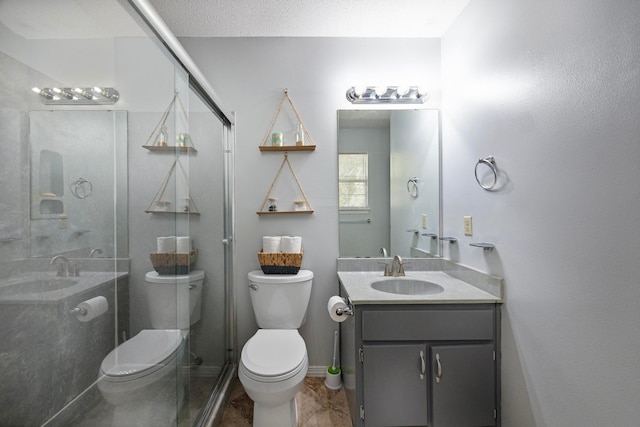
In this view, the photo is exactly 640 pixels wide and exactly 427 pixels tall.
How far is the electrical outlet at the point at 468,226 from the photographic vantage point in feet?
5.17

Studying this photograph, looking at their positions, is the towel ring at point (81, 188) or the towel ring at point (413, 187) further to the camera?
the towel ring at point (413, 187)

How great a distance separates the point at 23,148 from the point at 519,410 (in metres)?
1.95

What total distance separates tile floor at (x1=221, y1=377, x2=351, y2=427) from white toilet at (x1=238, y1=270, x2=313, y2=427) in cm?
13

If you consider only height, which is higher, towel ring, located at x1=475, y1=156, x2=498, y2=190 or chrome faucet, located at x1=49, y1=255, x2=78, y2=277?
towel ring, located at x1=475, y1=156, x2=498, y2=190

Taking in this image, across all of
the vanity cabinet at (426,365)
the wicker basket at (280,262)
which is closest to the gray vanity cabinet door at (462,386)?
the vanity cabinet at (426,365)

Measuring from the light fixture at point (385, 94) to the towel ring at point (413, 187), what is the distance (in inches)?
21.4

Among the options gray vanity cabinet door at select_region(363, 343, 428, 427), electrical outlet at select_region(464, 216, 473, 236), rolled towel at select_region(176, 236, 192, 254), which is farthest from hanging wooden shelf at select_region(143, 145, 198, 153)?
electrical outlet at select_region(464, 216, 473, 236)

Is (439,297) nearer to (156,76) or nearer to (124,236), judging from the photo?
(124,236)

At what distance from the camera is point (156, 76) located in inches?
41.7

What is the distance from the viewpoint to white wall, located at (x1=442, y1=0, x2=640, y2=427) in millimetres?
803

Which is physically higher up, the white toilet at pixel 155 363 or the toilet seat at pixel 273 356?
the white toilet at pixel 155 363

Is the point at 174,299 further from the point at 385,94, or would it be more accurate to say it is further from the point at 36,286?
the point at 385,94

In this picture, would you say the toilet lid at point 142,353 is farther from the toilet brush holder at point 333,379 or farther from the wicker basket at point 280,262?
the toilet brush holder at point 333,379

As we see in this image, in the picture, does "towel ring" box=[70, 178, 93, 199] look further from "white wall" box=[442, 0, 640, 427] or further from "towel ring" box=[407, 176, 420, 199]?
"towel ring" box=[407, 176, 420, 199]
